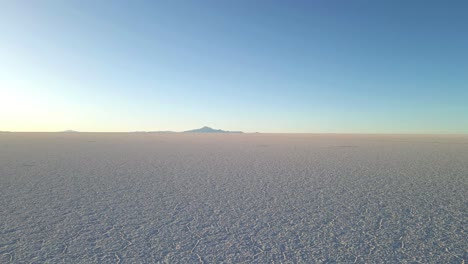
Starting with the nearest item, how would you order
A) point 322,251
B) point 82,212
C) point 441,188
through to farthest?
point 322,251, point 82,212, point 441,188

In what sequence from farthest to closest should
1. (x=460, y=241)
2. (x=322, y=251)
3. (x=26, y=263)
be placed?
(x=460, y=241) → (x=322, y=251) → (x=26, y=263)

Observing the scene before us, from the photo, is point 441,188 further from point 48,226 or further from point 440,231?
point 48,226

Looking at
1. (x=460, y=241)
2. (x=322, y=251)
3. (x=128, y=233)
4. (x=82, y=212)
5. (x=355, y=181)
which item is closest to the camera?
(x=322, y=251)

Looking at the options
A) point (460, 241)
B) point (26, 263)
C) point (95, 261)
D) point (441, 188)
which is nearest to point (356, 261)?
point (460, 241)

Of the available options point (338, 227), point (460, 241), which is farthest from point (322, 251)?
point (460, 241)

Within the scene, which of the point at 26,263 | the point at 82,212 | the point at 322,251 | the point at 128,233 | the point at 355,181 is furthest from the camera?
the point at 355,181

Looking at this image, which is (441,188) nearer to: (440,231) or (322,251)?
(440,231)

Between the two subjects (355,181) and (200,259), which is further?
(355,181)

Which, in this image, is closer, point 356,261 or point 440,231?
point 356,261
